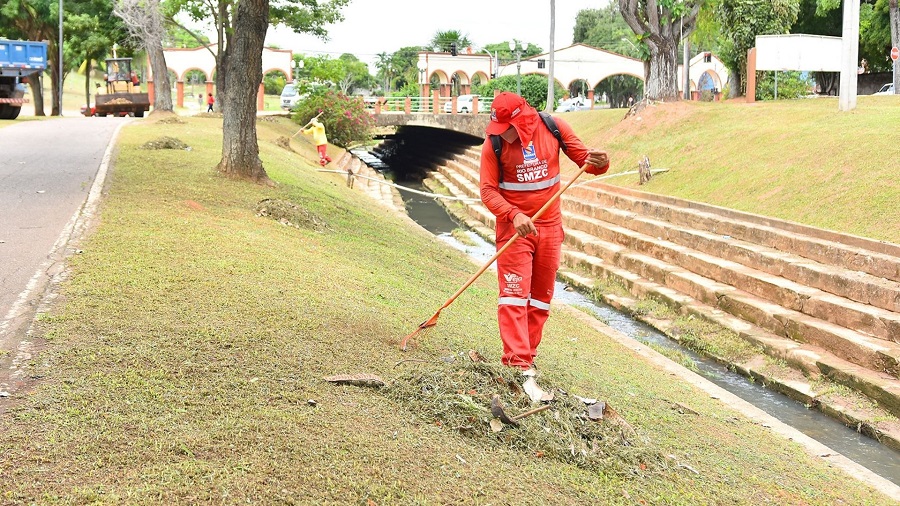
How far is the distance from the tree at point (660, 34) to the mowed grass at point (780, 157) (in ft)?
3.43

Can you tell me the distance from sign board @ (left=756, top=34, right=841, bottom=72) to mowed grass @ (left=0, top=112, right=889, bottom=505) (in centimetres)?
1607

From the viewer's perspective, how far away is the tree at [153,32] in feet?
94.3

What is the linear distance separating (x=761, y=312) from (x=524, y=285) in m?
6.32

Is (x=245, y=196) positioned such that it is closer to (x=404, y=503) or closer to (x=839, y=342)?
(x=839, y=342)

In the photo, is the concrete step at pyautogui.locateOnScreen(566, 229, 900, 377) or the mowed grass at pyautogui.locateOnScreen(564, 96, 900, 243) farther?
the mowed grass at pyautogui.locateOnScreen(564, 96, 900, 243)

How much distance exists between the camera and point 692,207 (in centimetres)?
1522

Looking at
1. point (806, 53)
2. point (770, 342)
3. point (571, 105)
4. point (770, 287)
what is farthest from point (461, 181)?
point (571, 105)

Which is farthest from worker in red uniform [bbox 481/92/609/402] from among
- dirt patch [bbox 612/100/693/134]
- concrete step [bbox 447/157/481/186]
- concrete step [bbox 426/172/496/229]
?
concrete step [bbox 447/157/481/186]

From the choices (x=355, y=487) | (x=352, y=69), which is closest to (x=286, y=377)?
(x=355, y=487)

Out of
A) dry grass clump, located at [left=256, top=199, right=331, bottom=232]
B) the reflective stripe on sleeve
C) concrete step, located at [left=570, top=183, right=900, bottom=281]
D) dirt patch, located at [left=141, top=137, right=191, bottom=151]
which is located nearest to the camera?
the reflective stripe on sleeve

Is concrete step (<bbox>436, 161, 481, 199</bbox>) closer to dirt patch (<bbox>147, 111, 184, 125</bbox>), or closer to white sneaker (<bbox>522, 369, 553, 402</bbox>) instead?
dirt patch (<bbox>147, 111, 184, 125</bbox>)

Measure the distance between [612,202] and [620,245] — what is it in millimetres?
2462

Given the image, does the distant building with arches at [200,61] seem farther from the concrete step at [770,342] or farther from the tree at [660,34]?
the concrete step at [770,342]

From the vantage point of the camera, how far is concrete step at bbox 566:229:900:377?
352 inches
